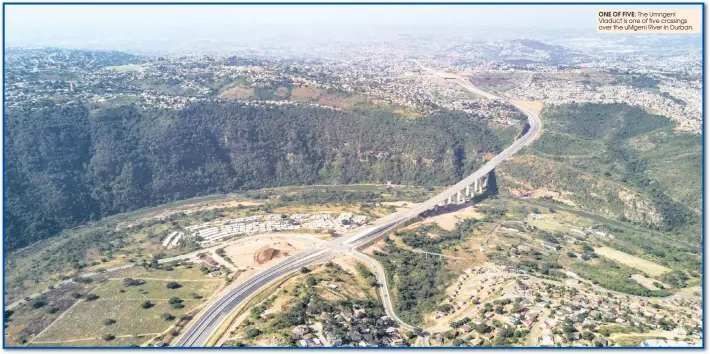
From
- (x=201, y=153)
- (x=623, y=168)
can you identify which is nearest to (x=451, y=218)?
(x=623, y=168)

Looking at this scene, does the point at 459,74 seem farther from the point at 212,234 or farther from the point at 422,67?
the point at 212,234

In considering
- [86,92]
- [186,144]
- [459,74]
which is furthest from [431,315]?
[459,74]

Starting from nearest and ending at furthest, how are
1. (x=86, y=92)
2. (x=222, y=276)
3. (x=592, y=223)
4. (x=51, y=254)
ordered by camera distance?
1. (x=222, y=276)
2. (x=51, y=254)
3. (x=592, y=223)
4. (x=86, y=92)

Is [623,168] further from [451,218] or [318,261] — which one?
[318,261]

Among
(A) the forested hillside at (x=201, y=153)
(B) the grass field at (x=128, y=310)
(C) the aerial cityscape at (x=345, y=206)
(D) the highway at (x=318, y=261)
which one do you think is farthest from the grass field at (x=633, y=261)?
(B) the grass field at (x=128, y=310)

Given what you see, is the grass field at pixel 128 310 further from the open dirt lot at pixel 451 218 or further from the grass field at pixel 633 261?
the grass field at pixel 633 261
